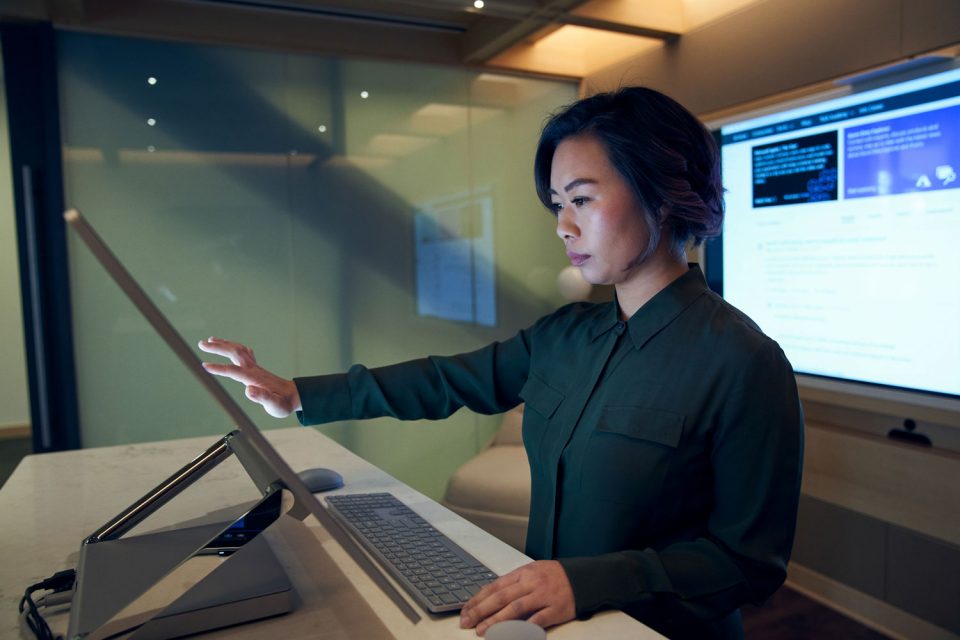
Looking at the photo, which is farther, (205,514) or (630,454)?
(630,454)

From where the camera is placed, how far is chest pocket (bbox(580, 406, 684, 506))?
114cm

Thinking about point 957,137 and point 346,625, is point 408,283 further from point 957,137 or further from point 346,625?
point 346,625

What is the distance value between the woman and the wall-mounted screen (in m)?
1.31

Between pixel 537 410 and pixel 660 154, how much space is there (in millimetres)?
516

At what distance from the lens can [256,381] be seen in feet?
4.33

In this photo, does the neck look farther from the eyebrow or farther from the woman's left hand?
the woman's left hand

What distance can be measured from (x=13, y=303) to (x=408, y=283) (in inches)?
70.2

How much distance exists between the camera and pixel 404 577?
Answer: 3.26ft

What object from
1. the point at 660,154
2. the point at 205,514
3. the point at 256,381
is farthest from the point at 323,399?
the point at 660,154

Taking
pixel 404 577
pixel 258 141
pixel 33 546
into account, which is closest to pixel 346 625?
pixel 404 577

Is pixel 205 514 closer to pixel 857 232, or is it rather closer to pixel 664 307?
pixel 664 307

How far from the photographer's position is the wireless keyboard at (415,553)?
96cm

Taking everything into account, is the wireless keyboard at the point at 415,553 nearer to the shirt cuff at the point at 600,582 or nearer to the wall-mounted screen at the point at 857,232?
the shirt cuff at the point at 600,582

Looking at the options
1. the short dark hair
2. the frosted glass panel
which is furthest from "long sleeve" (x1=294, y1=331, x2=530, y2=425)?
the frosted glass panel
